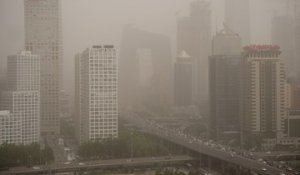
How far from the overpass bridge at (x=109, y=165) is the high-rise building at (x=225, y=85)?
261 cm

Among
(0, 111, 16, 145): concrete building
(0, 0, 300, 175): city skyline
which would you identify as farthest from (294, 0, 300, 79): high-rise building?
(0, 111, 16, 145): concrete building

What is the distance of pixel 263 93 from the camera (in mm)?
11172

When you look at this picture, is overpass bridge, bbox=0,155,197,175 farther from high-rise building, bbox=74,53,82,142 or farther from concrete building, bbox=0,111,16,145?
high-rise building, bbox=74,53,82,142

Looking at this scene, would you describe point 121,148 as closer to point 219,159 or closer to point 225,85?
point 219,159

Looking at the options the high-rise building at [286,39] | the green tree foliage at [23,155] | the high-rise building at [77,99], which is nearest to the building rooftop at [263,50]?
the high-rise building at [286,39]

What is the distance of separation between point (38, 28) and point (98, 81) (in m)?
3.37

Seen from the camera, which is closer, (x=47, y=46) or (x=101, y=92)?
(x=101, y=92)

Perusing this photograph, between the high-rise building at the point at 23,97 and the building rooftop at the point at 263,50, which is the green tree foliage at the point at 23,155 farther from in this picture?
the building rooftop at the point at 263,50

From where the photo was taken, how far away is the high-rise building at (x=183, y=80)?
12.6 meters

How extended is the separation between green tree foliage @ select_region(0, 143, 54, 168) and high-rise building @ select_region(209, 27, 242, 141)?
411 cm

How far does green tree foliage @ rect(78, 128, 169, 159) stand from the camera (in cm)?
929

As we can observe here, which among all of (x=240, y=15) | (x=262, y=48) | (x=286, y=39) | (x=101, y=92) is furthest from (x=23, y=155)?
(x=240, y=15)

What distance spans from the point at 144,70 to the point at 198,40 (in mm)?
2281

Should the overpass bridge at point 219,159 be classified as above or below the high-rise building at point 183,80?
below
